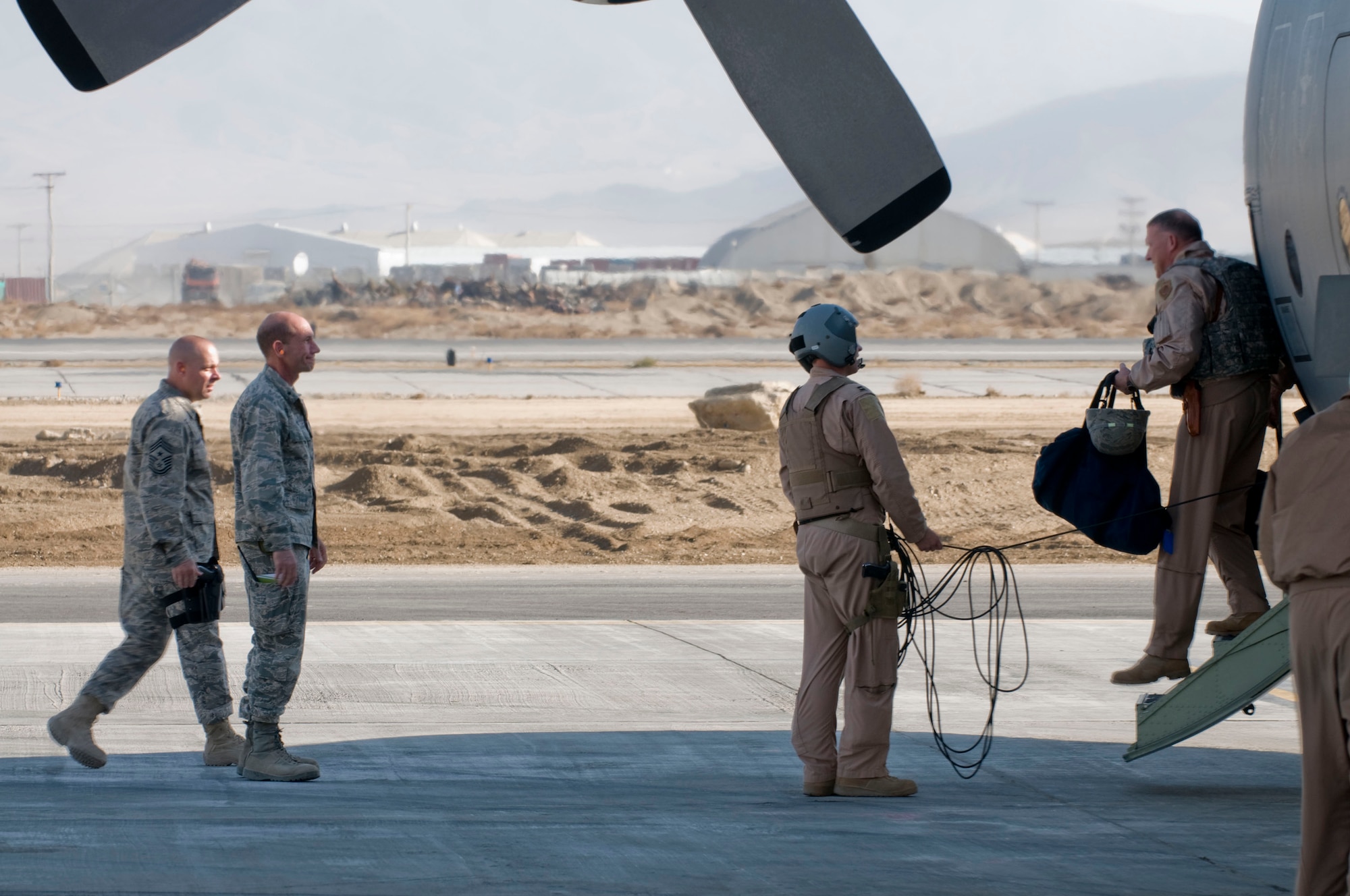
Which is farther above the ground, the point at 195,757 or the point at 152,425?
the point at 152,425

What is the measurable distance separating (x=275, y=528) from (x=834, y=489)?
2.27 meters

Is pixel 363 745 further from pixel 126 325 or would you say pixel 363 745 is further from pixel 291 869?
pixel 126 325

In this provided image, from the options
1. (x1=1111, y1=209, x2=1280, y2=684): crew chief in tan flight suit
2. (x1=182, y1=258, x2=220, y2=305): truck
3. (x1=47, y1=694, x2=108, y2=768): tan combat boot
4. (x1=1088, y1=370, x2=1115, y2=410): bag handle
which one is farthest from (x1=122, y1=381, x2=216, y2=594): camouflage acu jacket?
(x1=182, y1=258, x2=220, y2=305): truck

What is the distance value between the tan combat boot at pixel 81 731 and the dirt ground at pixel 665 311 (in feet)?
195

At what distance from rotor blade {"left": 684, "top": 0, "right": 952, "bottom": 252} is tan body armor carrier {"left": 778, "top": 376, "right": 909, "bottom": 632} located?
5.60ft

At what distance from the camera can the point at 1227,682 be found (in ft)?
18.2

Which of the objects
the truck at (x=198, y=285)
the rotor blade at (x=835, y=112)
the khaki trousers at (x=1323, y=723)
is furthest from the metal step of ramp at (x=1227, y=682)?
the truck at (x=198, y=285)

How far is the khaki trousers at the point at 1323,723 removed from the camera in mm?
4031

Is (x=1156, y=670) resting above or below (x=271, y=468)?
below

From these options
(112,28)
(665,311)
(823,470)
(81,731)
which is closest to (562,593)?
(81,731)

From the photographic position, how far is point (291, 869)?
506 cm

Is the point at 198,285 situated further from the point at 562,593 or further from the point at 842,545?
the point at 842,545

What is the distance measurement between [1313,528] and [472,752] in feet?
13.4

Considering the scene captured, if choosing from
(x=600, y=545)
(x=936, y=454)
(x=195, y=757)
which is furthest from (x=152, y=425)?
(x=936, y=454)
